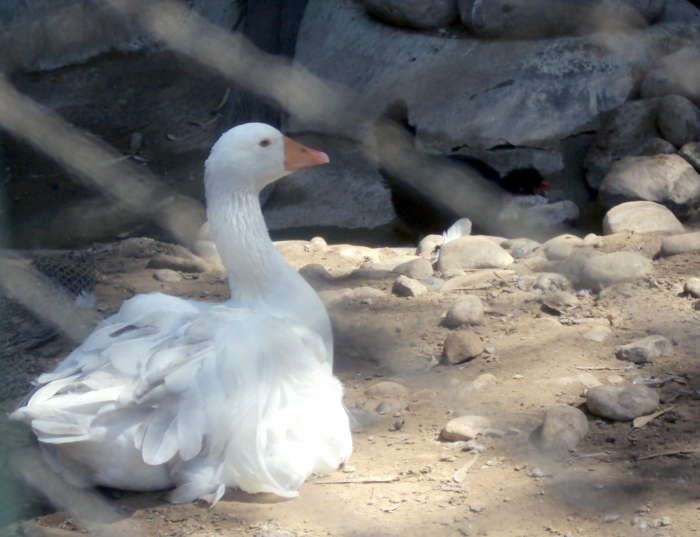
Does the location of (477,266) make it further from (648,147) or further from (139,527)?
(139,527)

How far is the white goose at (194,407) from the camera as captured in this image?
238 centimetres

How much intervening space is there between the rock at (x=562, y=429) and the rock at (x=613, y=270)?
1.25 m

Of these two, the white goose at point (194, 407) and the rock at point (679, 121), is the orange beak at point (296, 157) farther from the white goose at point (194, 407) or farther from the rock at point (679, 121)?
the rock at point (679, 121)

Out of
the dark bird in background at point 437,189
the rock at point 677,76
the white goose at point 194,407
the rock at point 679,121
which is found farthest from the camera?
the dark bird in background at point 437,189

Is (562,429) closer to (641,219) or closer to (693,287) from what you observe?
(693,287)

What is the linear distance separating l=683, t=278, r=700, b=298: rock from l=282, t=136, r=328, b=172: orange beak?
170cm

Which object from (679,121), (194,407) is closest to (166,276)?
(194,407)

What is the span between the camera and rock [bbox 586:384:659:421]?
2.60 metres

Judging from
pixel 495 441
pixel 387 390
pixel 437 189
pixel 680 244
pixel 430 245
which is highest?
pixel 680 244

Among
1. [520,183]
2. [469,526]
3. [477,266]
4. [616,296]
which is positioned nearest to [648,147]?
[520,183]

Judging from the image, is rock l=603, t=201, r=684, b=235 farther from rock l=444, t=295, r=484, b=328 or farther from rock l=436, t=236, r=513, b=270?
rock l=444, t=295, r=484, b=328

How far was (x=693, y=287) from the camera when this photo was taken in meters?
3.44

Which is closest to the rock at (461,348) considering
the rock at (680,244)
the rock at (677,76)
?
the rock at (680,244)

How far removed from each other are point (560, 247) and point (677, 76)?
2445mm
